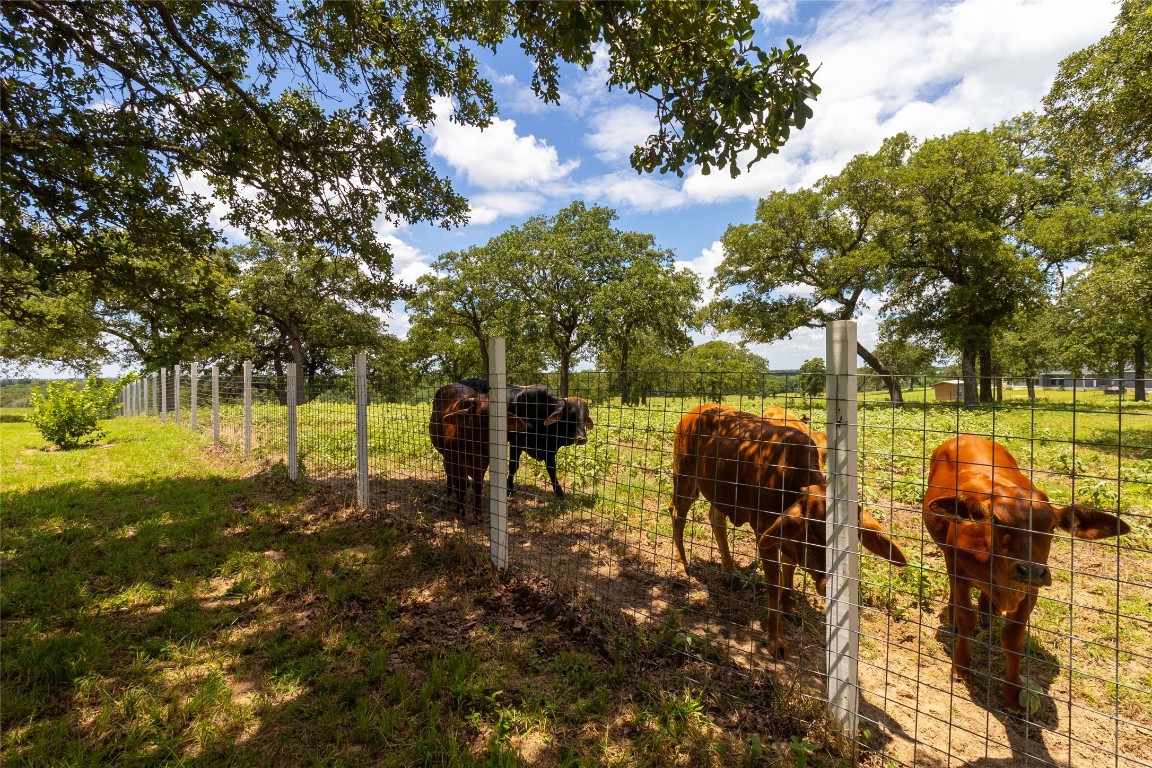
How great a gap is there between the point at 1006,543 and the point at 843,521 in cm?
96

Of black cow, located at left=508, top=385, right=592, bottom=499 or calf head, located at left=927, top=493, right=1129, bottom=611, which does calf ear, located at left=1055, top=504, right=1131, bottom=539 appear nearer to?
calf head, located at left=927, top=493, right=1129, bottom=611

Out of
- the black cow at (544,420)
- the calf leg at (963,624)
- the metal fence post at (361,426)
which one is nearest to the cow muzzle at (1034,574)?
the calf leg at (963,624)

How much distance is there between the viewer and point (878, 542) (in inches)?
105

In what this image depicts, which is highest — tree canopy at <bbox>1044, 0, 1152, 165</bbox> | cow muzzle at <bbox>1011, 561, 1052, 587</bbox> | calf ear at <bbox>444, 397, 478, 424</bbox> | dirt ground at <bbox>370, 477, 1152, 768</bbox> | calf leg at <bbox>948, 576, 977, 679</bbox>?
tree canopy at <bbox>1044, 0, 1152, 165</bbox>

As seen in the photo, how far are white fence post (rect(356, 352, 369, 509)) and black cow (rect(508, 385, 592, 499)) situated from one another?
5.83ft

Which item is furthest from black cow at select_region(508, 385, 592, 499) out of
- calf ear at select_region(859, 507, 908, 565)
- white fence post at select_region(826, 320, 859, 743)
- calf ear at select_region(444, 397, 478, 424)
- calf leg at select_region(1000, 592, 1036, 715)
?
calf leg at select_region(1000, 592, 1036, 715)

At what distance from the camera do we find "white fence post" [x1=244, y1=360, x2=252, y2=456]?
350 inches

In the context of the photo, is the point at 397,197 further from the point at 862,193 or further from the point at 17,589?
the point at 862,193

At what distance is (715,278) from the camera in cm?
2750

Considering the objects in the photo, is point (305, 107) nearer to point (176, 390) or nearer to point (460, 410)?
point (460, 410)

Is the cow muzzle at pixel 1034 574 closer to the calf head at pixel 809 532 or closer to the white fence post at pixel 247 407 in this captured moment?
the calf head at pixel 809 532

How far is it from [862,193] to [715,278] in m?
7.91

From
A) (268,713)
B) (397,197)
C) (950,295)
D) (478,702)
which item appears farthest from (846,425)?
(950,295)

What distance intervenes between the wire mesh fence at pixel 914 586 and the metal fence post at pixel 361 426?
31cm
